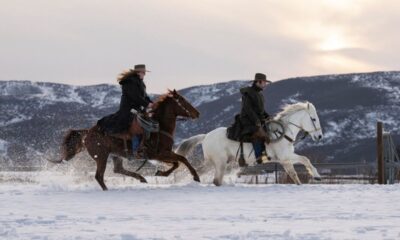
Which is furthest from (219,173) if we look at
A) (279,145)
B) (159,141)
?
(159,141)

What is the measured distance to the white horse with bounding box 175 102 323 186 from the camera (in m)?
15.8

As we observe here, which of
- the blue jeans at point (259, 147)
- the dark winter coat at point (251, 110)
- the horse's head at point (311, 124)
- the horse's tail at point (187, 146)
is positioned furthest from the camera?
the horse's tail at point (187, 146)

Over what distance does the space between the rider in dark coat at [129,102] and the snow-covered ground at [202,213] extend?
4.07 feet

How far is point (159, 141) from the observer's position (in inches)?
590

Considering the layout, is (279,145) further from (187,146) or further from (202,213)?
(202,213)

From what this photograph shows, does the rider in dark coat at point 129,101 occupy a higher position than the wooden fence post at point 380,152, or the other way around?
the rider in dark coat at point 129,101

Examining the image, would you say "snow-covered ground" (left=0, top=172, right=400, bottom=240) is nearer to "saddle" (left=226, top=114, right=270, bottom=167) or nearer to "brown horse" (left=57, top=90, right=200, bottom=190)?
"brown horse" (left=57, top=90, right=200, bottom=190)

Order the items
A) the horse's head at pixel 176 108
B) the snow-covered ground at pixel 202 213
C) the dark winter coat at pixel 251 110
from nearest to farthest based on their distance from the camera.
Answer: the snow-covered ground at pixel 202 213, the horse's head at pixel 176 108, the dark winter coat at pixel 251 110

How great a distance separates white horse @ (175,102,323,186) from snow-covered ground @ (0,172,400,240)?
1.10 metres

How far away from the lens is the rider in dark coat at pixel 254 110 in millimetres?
15594

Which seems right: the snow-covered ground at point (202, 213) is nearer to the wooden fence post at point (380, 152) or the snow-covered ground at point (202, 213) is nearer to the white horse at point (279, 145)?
the white horse at point (279, 145)

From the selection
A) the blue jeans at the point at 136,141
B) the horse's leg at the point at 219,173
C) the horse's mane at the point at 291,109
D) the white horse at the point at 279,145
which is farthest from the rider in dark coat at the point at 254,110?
the blue jeans at the point at 136,141

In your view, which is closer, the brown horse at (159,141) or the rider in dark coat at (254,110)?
the brown horse at (159,141)

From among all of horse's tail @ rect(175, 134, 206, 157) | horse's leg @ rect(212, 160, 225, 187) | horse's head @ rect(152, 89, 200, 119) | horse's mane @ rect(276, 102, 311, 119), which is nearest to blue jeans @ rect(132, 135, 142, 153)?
horse's head @ rect(152, 89, 200, 119)
